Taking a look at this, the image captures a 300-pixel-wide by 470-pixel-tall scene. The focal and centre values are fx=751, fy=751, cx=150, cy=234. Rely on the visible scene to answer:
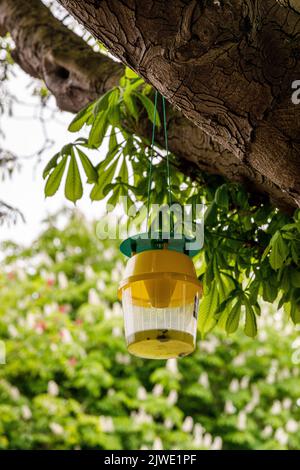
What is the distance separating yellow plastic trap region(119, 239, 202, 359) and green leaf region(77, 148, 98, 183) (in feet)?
0.81

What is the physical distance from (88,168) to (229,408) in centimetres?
343

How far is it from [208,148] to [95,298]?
3.48 m

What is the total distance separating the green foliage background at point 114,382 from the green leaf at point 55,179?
289 cm

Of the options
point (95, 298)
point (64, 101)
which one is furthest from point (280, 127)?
point (95, 298)

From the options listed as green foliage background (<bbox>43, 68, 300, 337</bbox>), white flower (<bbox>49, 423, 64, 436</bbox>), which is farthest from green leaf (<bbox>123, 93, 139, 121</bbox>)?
white flower (<bbox>49, 423, 64, 436</bbox>)

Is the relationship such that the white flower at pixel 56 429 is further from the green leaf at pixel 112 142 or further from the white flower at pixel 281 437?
the green leaf at pixel 112 142

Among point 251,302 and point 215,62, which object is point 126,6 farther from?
point 251,302

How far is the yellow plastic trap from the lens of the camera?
119cm

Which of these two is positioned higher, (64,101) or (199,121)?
(64,101)

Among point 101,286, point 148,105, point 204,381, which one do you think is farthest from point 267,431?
point 148,105

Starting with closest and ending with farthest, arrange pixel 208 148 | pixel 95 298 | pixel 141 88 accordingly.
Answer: pixel 208 148, pixel 141 88, pixel 95 298

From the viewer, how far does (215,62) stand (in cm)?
96

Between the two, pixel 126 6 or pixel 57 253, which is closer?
pixel 126 6

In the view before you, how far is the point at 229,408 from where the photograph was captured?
4629mm
